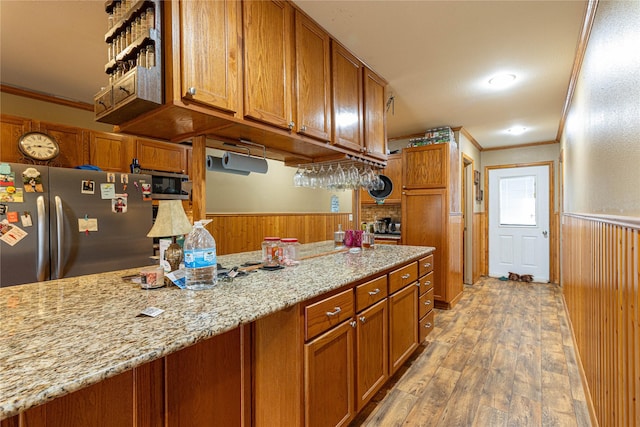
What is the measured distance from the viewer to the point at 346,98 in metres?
2.33

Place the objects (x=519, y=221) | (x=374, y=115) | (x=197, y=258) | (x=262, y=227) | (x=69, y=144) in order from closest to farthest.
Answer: (x=197, y=258), (x=374, y=115), (x=69, y=144), (x=262, y=227), (x=519, y=221)

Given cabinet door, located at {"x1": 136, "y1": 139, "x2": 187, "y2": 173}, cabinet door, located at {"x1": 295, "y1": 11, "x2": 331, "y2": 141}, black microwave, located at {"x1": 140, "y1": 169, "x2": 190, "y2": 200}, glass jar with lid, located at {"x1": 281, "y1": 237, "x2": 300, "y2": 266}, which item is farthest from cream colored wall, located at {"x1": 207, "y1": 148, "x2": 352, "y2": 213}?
glass jar with lid, located at {"x1": 281, "y1": 237, "x2": 300, "y2": 266}

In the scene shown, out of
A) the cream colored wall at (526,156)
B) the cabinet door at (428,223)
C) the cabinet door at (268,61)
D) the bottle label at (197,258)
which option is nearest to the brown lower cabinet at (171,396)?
the bottle label at (197,258)

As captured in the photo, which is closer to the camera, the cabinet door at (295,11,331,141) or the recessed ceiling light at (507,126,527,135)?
the cabinet door at (295,11,331,141)

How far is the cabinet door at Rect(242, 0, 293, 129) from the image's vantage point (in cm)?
161

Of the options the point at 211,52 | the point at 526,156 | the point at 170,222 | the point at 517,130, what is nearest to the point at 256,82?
the point at 211,52

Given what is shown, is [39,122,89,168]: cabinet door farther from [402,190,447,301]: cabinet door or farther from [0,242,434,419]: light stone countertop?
[402,190,447,301]: cabinet door

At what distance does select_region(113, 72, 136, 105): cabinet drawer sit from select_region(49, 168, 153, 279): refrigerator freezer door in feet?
4.87

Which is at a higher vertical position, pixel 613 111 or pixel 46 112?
pixel 46 112

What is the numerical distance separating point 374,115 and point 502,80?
123 cm

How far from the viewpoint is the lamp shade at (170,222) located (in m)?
1.38

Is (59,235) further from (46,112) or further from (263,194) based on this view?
(263,194)

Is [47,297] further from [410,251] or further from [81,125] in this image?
[81,125]

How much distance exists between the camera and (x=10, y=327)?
0.90 meters
